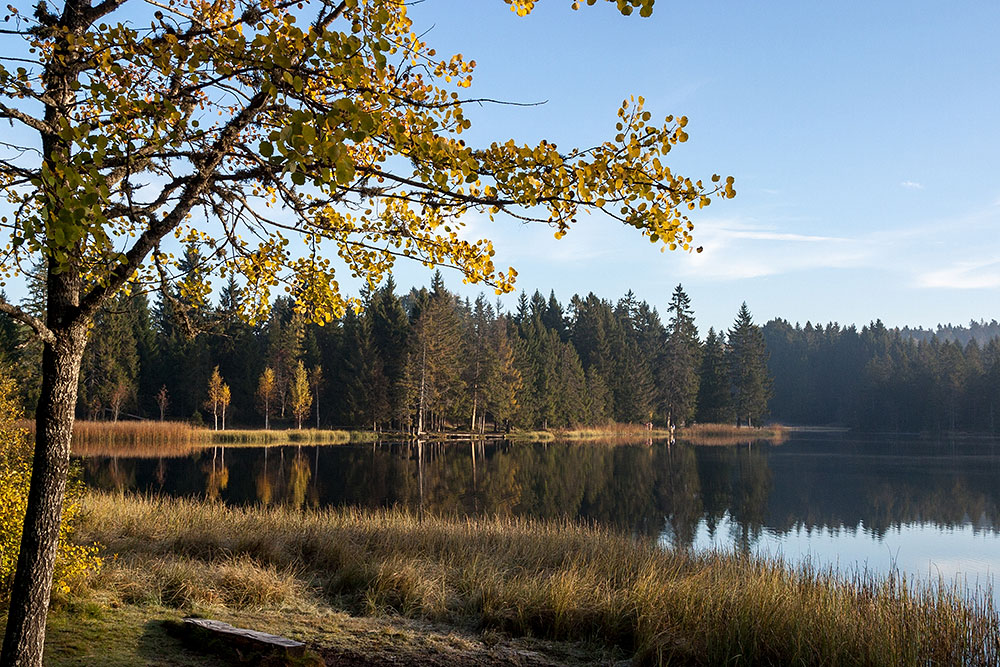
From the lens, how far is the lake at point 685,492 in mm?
18578

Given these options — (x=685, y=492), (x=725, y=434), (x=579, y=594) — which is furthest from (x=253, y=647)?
(x=725, y=434)

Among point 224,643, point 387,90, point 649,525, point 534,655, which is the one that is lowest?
point 649,525

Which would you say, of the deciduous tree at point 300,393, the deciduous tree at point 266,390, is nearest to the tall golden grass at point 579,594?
the deciduous tree at point 300,393

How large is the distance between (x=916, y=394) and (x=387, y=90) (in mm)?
106698

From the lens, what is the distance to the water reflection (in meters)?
21.6

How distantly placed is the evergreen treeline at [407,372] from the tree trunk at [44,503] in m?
43.9

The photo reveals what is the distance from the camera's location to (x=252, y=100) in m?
4.52

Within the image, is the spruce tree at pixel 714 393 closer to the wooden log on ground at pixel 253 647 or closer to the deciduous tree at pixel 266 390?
the deciduous tree at pixel 266 390

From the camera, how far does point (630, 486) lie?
95.7 feet

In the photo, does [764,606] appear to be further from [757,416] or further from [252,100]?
[757,416]

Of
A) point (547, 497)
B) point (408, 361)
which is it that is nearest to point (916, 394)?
point (408, 361)

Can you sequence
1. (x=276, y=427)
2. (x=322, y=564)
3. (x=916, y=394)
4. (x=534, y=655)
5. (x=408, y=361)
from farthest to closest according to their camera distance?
1. (x=916, y=394)
2. (x=276, y=427)
3. (x=408, y=361)
4. (x=322, y=564)
5. (x=534, y=655)

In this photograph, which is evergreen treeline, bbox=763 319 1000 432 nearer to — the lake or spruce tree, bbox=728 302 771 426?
spruce tree, bbox=728 302 771 426

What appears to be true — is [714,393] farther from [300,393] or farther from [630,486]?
[630,486]
